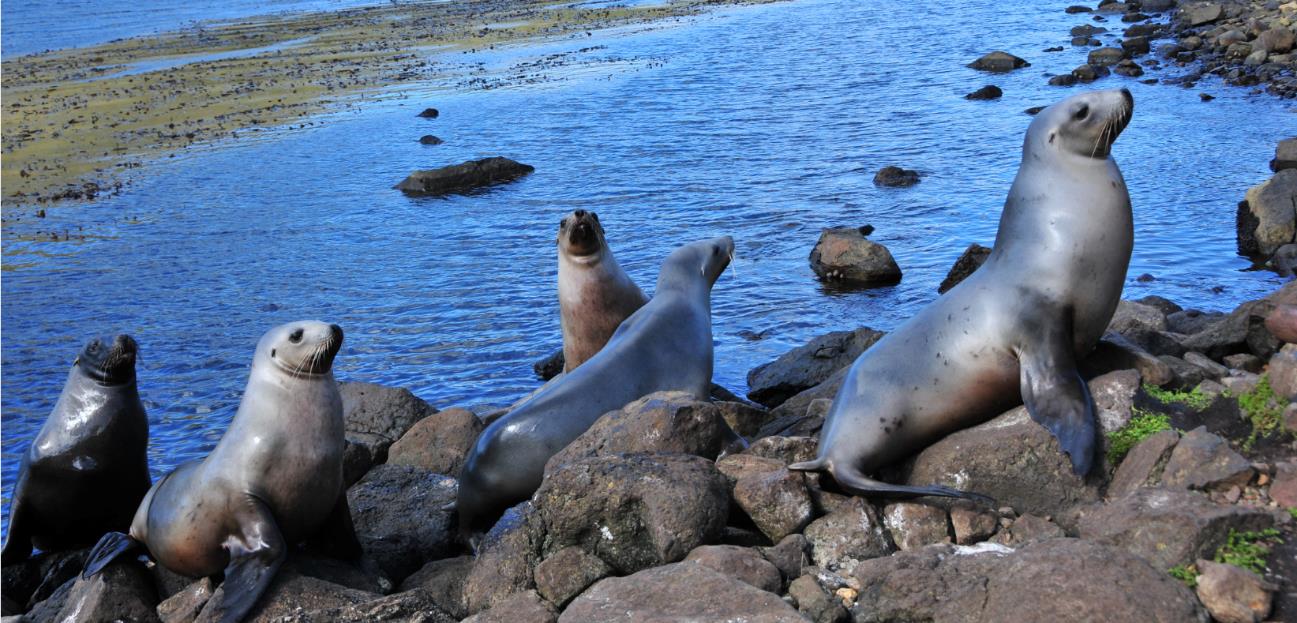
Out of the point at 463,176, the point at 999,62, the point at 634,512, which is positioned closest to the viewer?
the point at 634,512

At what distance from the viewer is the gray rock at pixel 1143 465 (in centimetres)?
559

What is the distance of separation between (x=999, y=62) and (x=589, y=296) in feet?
65.5

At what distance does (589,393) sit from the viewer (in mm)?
8031

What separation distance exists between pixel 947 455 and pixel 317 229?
45.1 ft

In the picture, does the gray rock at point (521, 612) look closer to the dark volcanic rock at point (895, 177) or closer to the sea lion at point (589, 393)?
the sea lion at point (589, 393)

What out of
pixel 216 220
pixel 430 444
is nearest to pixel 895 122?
pixel 216 220

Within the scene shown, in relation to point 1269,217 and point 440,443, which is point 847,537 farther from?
point 1269,217

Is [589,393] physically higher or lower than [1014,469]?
lower

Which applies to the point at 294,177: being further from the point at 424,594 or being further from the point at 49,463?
the point at 424,594

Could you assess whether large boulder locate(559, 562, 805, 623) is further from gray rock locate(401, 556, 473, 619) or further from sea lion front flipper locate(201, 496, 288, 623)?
sea lion front flipper locate(201, 496, 288, 623)

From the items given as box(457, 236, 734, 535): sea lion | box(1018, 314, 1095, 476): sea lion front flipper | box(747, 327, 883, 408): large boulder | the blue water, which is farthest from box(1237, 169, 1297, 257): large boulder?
box(1018, 314, 1095, 476): sea lion front flipper

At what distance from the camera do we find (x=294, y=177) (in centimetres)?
2161

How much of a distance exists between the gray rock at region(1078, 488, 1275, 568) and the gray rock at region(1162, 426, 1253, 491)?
0.26 metres

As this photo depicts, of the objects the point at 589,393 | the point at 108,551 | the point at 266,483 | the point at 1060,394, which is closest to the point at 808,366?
the point at 589,393
